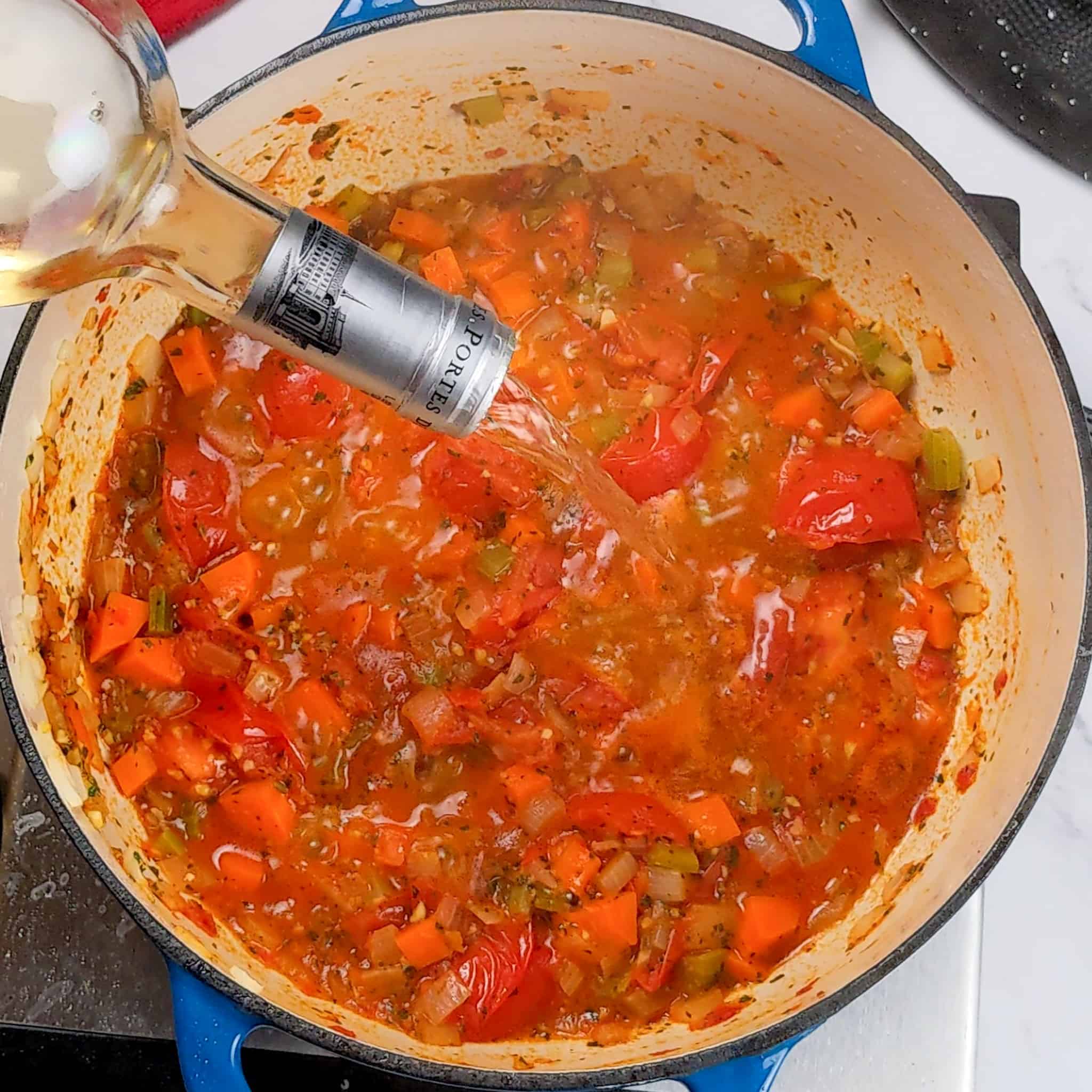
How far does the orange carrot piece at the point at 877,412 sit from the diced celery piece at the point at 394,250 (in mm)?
951

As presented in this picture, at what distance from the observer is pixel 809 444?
7.11 ft

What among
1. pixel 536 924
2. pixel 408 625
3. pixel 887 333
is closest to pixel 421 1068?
pixel 536 924

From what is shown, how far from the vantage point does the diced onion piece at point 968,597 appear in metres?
2.13

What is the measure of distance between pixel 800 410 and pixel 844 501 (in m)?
0.21

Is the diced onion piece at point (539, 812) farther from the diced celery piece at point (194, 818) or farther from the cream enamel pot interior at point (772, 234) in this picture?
the diced celery piece at point (194, 818)

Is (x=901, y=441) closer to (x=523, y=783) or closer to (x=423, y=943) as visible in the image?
(x=523, y=783)

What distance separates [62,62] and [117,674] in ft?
3.76

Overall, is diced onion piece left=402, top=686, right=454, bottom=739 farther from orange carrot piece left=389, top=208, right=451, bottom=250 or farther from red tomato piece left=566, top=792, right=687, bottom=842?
Result: orange carrot piece left=389, top=208, right=451, bottom=250

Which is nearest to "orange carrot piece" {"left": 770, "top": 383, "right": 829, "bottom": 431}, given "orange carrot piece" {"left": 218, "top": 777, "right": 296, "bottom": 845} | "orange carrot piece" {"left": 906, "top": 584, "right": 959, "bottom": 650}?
"orange carrot piece" {"left": 906, "top": 584, "right": 959, "bottom": 650}

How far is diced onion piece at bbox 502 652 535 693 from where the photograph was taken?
6.75 ft

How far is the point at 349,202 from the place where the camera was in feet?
7.27

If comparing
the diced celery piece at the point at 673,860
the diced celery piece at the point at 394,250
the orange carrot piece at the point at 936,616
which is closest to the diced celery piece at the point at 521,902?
the diced celery piece at the point at 673,860

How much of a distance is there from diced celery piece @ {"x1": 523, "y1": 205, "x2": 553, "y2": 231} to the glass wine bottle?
2.73 ft

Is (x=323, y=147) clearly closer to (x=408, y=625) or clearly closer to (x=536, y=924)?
(x=408, y=625)
